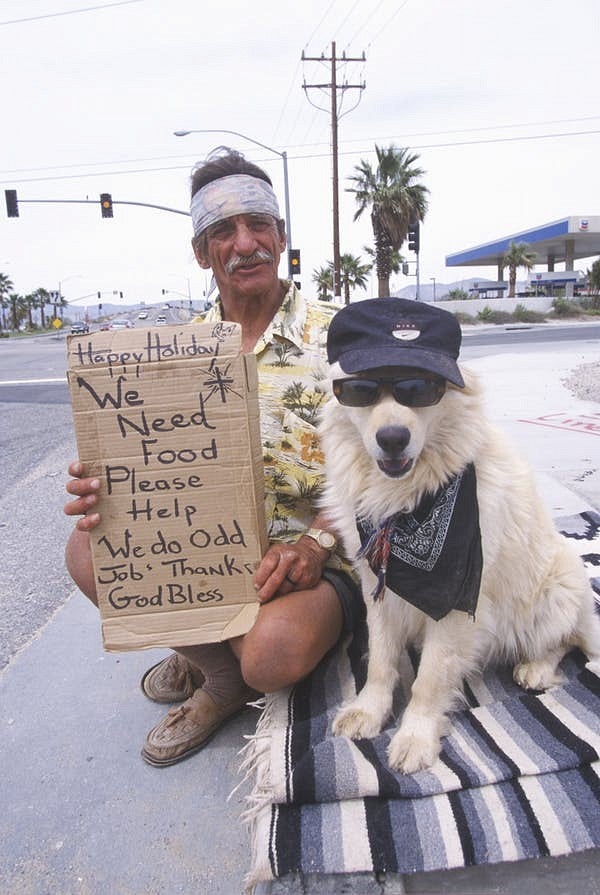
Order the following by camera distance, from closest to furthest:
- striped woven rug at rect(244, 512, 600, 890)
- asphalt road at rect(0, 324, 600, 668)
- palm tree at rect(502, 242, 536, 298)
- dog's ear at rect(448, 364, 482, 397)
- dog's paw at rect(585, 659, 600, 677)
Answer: striped woven rug at rect(244, 512, 600, 890) → dog's ear at rect(448, 364, 482, 397) → dog's paw at rect(585, 659, 600, 677) → asphalt road at rect(0, 324, 600, 668) → palm tree at rect(502, 242, 536, 298)

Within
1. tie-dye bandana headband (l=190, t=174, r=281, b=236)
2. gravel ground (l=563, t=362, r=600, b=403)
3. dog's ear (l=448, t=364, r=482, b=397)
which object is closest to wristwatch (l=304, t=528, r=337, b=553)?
dog's ear (l=448, t=364, r=482, b=397)

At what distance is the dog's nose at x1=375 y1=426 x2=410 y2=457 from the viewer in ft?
6.14

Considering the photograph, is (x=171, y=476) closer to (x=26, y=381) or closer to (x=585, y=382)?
(x=585, y=382)

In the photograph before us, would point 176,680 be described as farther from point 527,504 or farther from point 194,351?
point 527,504

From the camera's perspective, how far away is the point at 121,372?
2039 millimetres

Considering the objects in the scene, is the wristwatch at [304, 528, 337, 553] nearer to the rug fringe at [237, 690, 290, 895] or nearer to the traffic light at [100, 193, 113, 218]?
the rug fringe at [237, 690, 290, 895]

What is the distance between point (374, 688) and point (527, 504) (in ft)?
2.82

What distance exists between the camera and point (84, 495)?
2098 mm

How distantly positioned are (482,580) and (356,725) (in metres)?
0.65

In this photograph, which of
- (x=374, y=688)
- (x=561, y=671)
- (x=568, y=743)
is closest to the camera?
(x=568, y=743)

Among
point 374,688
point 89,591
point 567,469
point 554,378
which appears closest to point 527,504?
→ point 374,688

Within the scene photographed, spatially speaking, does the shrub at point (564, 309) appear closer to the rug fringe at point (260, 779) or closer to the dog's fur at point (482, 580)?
the dog's fur at point (482, 580)

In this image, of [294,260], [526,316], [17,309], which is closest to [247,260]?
[294,260]

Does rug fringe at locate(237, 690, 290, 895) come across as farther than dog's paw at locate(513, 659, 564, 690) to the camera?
No
